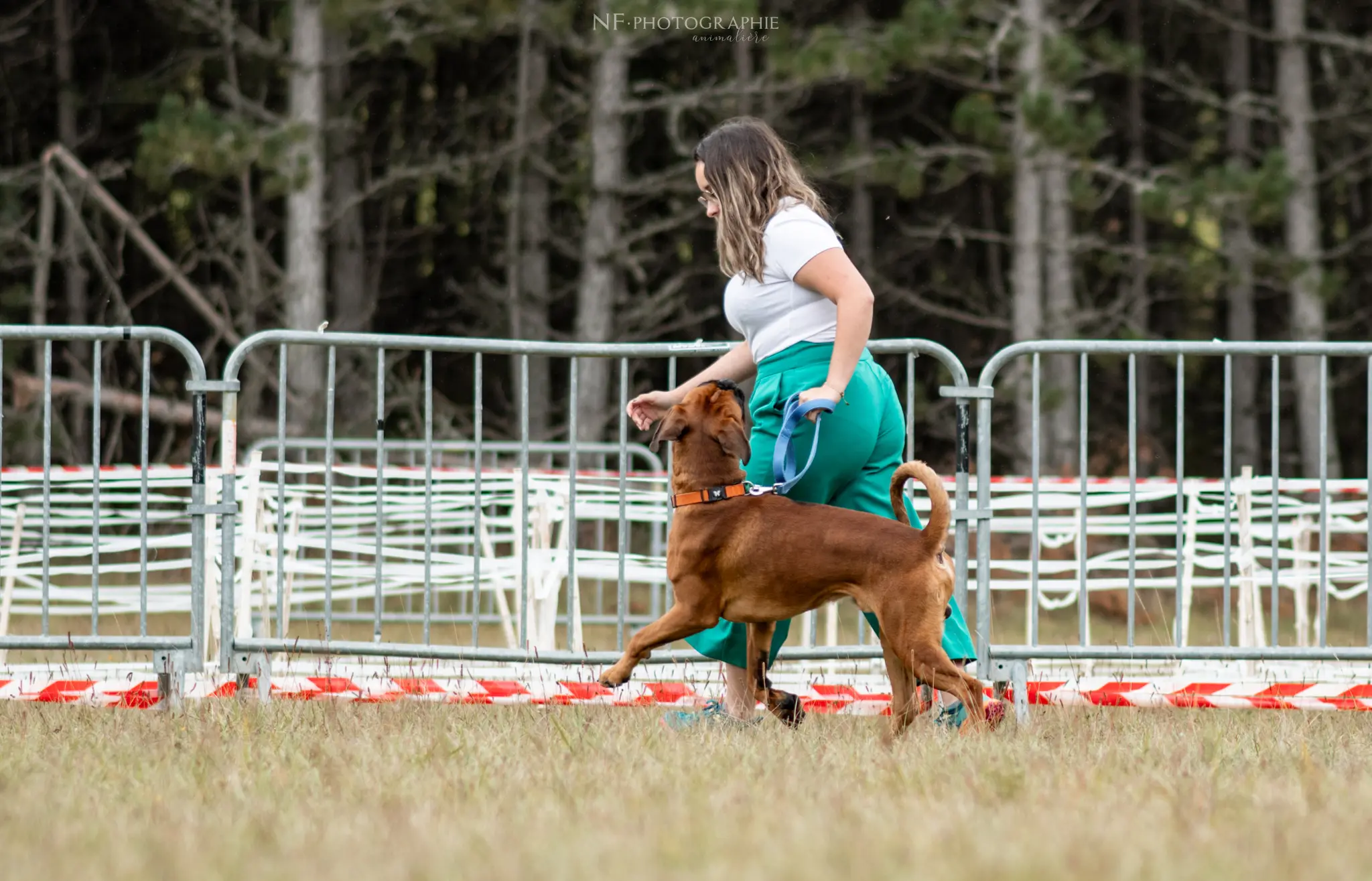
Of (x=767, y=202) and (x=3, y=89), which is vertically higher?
(x=3, y=89)

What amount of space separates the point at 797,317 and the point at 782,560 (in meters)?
0.72

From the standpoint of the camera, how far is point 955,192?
70.3ft

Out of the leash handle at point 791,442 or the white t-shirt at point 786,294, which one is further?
the white t-shirt at point 786,294

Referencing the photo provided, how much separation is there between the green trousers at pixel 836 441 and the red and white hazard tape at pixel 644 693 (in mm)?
584

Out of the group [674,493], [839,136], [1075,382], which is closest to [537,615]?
[674,493]

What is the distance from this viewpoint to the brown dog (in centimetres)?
463

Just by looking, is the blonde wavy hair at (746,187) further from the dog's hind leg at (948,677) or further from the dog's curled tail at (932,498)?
the dog's hind leg at (948,677)

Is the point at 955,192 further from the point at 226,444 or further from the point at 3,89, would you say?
the point at 226,444

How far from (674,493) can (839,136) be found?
16199 mm

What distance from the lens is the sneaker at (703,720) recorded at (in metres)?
5.05

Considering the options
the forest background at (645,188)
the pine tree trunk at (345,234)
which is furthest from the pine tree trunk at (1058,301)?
the pine tree trunk at (345,234)

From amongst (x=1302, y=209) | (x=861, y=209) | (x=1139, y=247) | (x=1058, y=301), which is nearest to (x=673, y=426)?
(x=1058, y=301)

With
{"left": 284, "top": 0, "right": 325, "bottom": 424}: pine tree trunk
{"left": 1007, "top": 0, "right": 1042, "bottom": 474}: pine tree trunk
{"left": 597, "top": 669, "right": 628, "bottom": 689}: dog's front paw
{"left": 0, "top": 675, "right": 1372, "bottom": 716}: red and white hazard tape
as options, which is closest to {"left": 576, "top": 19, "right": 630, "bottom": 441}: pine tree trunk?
{"left": 284, "top": 0, "right": 325, "bottom": 424}: pine tree trunk

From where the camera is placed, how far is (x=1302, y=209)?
16.4m
